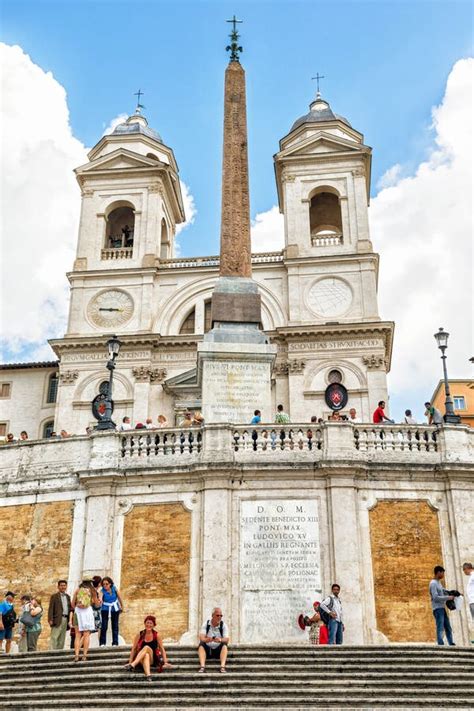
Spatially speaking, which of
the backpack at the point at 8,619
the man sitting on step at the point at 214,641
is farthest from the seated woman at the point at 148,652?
the backpack at the point at 8,619

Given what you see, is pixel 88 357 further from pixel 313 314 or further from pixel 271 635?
pixel 271 635

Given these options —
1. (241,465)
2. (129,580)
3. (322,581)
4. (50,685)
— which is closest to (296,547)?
(322,581)

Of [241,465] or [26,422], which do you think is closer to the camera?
[241,465]

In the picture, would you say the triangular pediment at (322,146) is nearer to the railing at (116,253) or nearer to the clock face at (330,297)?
the clock face at (330,297)

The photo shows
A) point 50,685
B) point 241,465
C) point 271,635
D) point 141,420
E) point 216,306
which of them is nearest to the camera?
point 50,685

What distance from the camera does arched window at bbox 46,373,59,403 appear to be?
146 ft

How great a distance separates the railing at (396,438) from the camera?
19812 millimetres

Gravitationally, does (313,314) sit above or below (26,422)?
above

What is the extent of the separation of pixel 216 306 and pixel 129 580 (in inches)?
339

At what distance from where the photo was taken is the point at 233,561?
18.6 metres

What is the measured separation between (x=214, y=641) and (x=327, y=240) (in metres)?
32.5

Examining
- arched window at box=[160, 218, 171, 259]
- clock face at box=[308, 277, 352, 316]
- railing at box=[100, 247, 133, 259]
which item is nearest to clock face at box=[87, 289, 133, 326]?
railing at box=[100, 247, 133, 259]

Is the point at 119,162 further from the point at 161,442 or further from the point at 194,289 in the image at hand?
the point at 161,442

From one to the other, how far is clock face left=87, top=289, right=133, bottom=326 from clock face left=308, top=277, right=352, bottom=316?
9079 mm
